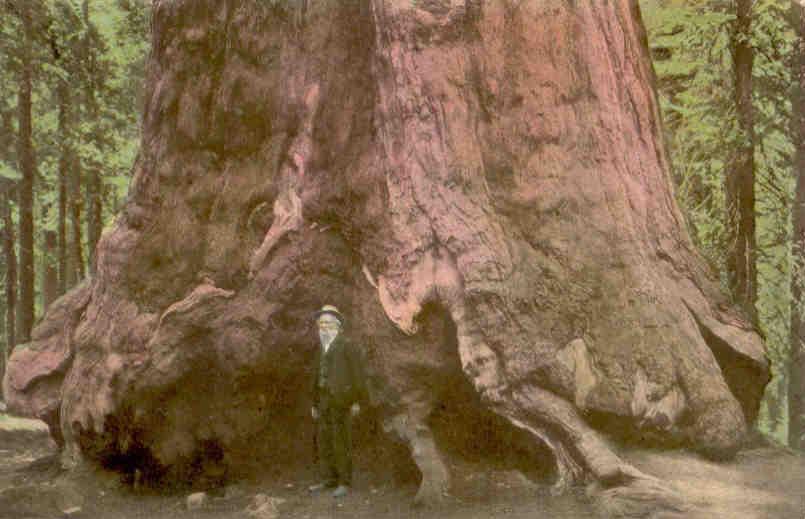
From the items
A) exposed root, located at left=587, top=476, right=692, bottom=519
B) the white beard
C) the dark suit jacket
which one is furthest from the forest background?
the white beard

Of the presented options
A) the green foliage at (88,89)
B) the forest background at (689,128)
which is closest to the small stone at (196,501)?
the forest background at (689,128)

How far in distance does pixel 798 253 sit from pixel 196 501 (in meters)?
8.46

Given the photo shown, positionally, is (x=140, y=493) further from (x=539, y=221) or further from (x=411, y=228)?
(x=539, y=221)

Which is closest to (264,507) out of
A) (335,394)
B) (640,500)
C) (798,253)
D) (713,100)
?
(335,394)

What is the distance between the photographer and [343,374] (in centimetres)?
841

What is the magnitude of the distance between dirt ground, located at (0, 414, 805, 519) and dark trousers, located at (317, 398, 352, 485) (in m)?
0.22

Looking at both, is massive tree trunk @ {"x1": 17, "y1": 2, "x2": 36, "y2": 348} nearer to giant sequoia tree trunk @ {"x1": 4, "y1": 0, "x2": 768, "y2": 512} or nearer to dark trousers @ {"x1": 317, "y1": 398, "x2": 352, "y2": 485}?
giant sequoia tree trunk @ {"x1": 4, "y1": 0, "x2": 768, "y2": 512}

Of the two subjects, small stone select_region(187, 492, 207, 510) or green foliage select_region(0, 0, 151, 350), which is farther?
green foliage select_region(0, 0, 151, 350)

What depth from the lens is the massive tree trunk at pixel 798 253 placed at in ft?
36.4

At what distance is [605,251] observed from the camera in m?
8.55

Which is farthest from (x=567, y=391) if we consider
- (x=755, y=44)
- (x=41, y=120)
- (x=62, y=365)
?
(x=41, y=120)

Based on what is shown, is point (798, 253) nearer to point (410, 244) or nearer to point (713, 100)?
point (713, 100)

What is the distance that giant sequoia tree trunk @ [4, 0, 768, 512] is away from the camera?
8.16 meters

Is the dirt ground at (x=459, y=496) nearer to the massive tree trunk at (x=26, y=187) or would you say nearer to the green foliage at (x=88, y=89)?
the massive tree trunk at (x=26, y=187)
